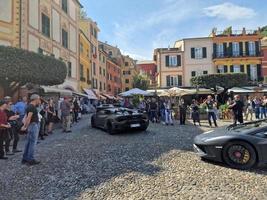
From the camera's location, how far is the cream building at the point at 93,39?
4609 centimetres

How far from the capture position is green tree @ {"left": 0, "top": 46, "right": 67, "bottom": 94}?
1673cm

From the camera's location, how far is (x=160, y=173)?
680 cm

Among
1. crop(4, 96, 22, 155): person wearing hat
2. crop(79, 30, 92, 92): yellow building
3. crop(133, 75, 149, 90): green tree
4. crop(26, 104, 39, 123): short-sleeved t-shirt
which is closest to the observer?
crop(26, 104, 39, 123): short-sleeved t-shirt

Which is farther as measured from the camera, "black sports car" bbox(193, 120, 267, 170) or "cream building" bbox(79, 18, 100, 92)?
"cream building" bbox(79, 18, 100, 92)

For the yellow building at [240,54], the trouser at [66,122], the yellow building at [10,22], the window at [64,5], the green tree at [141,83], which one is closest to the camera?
the trouser at [66,122]

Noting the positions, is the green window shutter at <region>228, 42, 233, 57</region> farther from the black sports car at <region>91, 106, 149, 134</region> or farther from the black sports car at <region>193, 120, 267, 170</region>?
the black sports car at <region>193, 120, 267, 170</region>

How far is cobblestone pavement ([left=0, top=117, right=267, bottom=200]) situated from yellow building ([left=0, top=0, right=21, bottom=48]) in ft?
43.8

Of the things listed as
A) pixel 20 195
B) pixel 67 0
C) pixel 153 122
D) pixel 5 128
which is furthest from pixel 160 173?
pixel 67 0

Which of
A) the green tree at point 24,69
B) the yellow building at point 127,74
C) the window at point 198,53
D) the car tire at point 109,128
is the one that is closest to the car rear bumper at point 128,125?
the car tire at point 109,128

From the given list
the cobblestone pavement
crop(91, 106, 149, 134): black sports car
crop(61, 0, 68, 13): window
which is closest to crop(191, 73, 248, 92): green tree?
crop(61, 0, 68, 13): window

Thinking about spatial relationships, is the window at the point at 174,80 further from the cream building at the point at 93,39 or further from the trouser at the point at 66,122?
the trouser at the point at 66,122

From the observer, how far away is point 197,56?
1789 inches

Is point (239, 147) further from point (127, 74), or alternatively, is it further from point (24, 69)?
point (127, 74)

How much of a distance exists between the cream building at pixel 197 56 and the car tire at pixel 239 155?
39185 millimetres
